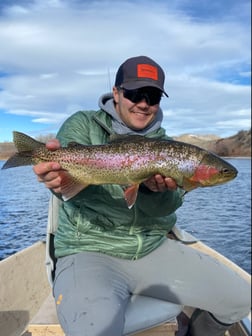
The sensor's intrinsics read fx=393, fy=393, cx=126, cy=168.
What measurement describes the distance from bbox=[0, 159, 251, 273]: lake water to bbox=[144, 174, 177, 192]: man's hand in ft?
3.32

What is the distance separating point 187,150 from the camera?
2.85 metres

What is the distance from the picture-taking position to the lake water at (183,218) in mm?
4023

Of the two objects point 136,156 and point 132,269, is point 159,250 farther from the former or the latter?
point 136,156

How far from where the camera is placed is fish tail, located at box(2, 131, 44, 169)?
2684 mm

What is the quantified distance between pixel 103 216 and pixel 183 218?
725 centimetres

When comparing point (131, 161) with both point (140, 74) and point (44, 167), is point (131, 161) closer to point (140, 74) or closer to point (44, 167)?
point (44, 167)

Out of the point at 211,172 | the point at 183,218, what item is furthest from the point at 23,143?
the point at 183,218

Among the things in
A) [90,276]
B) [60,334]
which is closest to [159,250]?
[90,276]

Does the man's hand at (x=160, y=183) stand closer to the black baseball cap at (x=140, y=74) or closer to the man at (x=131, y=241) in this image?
the man at (x=131, y=241)

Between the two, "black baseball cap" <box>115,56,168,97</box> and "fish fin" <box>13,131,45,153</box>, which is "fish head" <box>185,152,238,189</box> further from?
"fish fin" <box>13,131,45,153</box>

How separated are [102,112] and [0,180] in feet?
3.76

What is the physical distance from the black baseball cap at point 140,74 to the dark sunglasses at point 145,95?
52mm

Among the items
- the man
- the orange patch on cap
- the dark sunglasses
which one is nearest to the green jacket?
the man

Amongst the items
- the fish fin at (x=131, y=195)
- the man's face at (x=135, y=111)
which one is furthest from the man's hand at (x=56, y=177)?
the man's face at (x=135, y=111)
